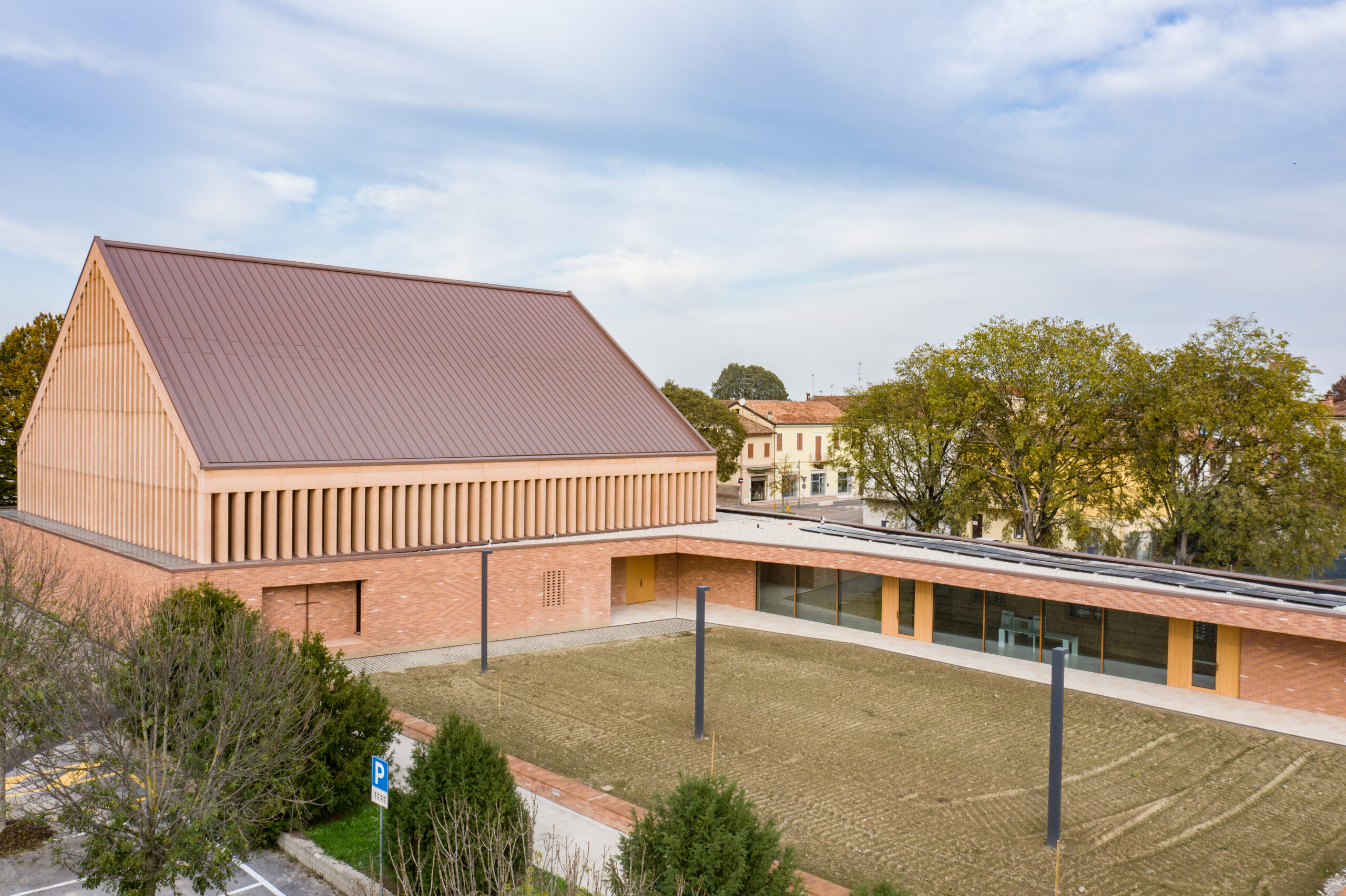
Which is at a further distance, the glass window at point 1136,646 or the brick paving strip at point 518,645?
the brick paving strip at point 518,645

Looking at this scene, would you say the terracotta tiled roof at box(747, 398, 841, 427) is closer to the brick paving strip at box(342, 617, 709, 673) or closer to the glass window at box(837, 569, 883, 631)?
the glass window at box(837, 569, 883, 631)

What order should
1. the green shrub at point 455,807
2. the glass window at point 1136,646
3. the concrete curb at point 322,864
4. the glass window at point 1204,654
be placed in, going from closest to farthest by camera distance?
the green shrub at point 455,807 → the concrete curb at point 322,864 → the glass window at point 1204,654 → the glass window at point 1136,646

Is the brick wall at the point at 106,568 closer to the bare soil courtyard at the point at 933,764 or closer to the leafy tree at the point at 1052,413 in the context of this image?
the bare soil courtyard at the point at 933,764

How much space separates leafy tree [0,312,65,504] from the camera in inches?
1890

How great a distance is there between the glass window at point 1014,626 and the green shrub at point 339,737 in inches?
696

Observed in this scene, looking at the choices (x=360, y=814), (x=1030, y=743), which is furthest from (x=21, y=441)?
(x=1030, y=743)

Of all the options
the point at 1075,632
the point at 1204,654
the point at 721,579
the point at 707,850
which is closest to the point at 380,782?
the point at 707,850

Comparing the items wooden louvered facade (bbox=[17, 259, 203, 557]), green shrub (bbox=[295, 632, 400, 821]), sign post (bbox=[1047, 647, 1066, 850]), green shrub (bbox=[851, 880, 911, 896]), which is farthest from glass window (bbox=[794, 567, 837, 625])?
green shrub (bbox=[851, 880, 911, 896])

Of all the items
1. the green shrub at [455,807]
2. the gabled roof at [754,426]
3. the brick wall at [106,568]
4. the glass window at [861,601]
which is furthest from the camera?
the gabled roof at [754,426]

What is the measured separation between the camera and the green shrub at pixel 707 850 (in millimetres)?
9547

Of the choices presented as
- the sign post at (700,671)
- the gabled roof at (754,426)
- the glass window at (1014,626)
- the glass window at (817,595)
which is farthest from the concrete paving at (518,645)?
the gabled roof at (754,426)

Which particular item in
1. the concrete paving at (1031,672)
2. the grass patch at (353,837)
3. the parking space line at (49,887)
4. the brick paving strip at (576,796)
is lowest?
the parking space line at (49,887)

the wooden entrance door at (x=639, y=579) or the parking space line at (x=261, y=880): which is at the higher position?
the wooden entrance door at (x=639, y=579)

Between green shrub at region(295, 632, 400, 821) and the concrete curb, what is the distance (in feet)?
1.34
